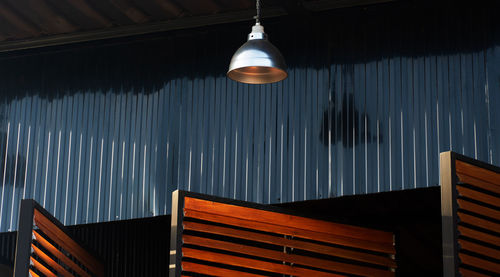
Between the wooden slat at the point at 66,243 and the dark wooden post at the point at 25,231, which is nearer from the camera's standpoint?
the dark wooden post at the point at 25,231

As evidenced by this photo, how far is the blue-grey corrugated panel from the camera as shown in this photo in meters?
10.2

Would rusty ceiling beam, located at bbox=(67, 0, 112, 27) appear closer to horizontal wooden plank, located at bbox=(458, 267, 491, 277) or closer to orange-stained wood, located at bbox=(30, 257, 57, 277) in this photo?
orange-stained wood, located at bbox=(30, 257, 57, 277)

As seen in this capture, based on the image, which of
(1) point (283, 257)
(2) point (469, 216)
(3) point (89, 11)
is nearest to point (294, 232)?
(1) point (283, 257)

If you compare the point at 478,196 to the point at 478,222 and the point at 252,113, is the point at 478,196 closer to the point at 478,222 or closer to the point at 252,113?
the point at 478,222

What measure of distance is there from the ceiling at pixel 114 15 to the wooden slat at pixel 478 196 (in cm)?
307

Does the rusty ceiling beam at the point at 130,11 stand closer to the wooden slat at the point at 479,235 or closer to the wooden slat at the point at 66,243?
the wooden slat at the point at 66,243

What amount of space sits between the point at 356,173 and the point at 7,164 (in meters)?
5.02

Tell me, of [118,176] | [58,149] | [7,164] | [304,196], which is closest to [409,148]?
[304,196]

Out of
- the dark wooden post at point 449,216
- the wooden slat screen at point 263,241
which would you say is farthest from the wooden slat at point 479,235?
the wooden slat screen at point 263,241

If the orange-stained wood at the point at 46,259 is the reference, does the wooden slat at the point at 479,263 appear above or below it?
below

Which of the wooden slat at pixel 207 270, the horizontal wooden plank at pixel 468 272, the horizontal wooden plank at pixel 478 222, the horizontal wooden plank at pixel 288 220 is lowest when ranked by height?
the horizontal wooden plank at pixel 468 272

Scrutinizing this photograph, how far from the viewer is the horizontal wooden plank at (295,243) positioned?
964 centimetres

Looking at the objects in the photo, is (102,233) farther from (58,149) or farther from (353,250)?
(353,250)

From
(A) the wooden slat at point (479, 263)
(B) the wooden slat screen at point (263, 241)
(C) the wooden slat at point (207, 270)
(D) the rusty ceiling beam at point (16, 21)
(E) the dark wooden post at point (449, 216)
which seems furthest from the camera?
(D) the rusty ceiling beam at point (16, 21)
